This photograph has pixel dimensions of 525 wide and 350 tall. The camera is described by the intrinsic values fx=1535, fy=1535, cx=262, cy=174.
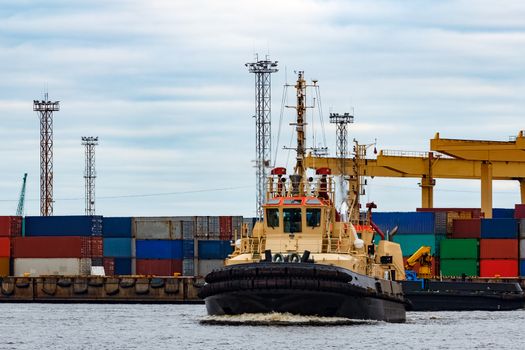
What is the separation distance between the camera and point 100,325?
5828 cm

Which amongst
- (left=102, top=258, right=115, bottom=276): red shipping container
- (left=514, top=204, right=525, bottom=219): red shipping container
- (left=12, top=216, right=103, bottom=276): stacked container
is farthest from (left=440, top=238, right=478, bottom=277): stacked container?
(left=12, top=216, right=103, bottom=276): stacked container

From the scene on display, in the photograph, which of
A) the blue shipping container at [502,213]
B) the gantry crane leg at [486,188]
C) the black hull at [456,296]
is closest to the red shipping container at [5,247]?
the gantry crane leg at [486,188]

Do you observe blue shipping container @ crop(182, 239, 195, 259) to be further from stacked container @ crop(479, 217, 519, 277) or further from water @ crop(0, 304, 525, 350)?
water @ crop(0, 304, 525, 350)

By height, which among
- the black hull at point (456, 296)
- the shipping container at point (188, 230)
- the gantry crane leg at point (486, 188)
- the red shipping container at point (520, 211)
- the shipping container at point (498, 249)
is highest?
the gantry crane leg at point (486, 188)

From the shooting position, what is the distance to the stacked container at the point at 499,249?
87562 mm

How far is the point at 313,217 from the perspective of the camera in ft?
177

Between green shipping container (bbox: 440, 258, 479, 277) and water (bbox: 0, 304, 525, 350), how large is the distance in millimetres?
24196

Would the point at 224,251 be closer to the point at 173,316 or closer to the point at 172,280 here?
the point at 172,280

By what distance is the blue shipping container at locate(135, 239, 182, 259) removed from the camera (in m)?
90.8

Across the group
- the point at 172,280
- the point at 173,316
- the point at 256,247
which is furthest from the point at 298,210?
the point at 172,280

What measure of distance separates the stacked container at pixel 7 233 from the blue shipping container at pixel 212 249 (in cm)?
1107

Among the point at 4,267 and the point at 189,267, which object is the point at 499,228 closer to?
the point at 189,267

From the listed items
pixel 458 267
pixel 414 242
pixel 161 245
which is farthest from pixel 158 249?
pixel 458 267

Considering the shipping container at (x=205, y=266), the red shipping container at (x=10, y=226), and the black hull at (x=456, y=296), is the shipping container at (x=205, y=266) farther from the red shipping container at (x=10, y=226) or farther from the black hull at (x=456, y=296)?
the black hull at (x=456, y=296)
